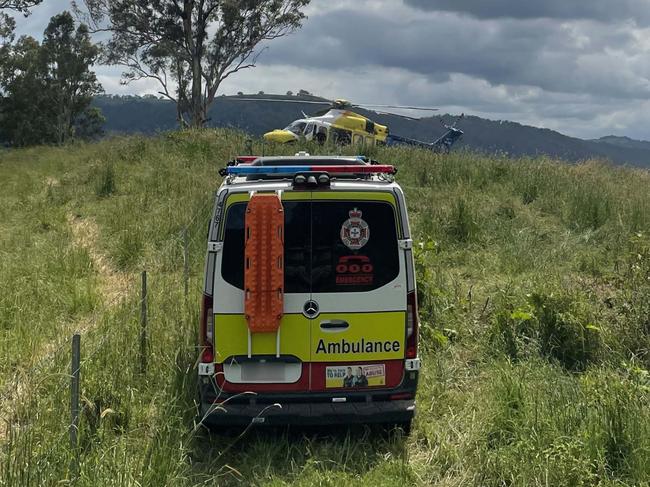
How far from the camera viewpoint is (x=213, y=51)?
31406mm

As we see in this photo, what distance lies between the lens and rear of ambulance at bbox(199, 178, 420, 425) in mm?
4078

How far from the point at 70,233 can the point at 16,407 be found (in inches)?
296

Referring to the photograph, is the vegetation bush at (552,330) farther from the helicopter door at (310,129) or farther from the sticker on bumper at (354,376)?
the helicopter door at (310,129)

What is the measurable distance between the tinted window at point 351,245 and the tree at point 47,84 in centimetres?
4380

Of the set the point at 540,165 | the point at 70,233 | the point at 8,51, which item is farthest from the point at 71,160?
the point at 8,51

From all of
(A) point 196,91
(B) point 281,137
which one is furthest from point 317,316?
(A) point 196,91

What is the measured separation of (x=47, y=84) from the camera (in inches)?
1743

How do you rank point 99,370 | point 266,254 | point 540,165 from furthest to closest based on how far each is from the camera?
1. point 540,165
2. point 99,370
3. point 266,254

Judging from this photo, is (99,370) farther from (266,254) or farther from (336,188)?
(336,188)

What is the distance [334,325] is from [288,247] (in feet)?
2.27

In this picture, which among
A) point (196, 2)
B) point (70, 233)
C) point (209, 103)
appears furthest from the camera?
point (209, 103)

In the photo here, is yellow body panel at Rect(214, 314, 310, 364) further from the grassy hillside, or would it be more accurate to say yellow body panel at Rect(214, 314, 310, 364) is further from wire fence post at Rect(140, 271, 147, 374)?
wire fence post at Rect(140, 271, 147, 374)

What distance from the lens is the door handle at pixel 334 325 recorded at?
415 centimetres

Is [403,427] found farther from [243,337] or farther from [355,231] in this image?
[355,231]
